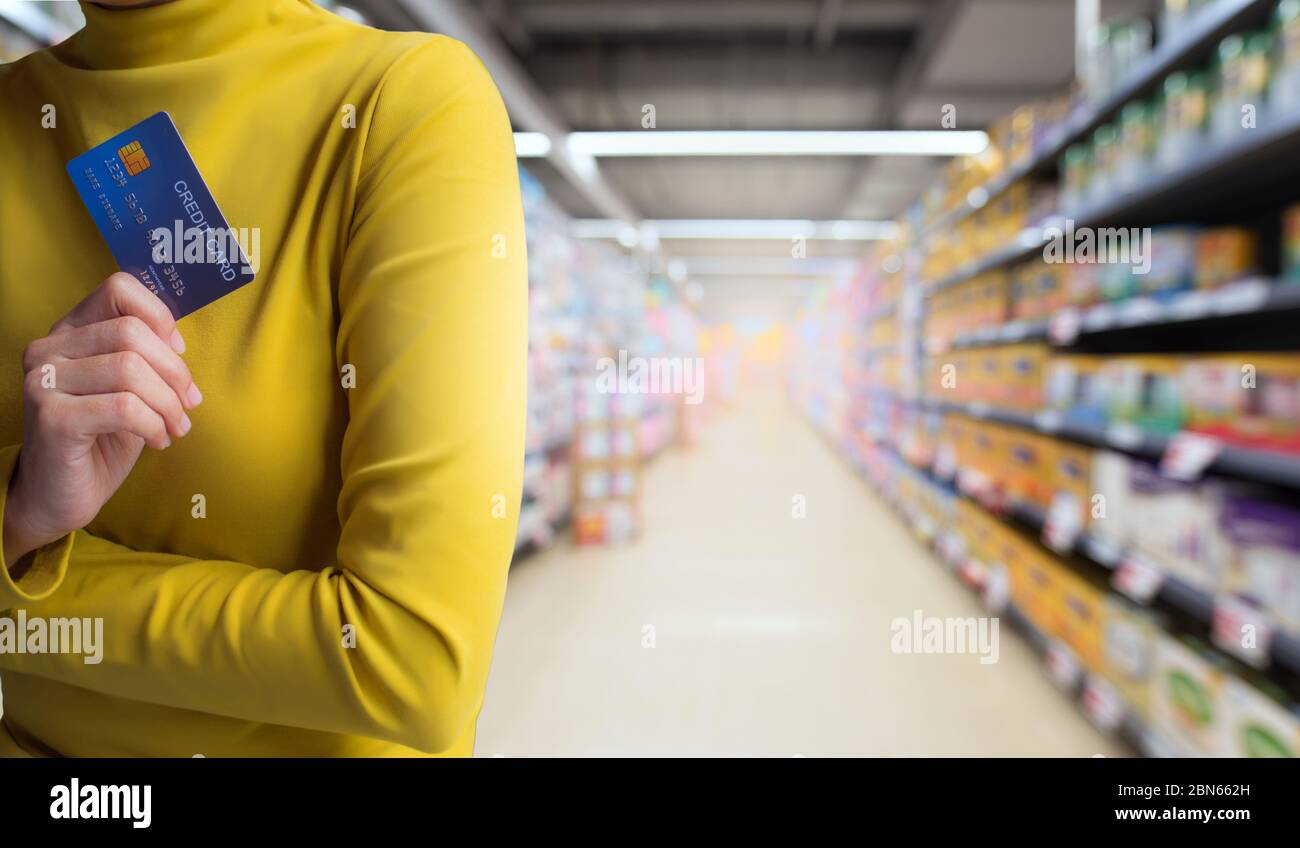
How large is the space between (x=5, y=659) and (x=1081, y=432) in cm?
296

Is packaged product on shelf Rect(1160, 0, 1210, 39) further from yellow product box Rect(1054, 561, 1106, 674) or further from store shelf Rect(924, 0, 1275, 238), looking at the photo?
yellow product box Rect(1054, 561, 1106, 674)

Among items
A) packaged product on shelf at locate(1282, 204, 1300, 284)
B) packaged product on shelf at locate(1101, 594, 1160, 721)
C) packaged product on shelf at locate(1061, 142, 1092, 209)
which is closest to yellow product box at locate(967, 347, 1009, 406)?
packaged product on shelf at locate(1061, 142, 1092, 209)

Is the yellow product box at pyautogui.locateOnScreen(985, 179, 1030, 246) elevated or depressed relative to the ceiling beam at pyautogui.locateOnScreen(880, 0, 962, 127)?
depressed

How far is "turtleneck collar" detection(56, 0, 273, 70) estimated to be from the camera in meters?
0.55

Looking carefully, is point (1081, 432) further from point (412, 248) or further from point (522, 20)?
point (522, 20)

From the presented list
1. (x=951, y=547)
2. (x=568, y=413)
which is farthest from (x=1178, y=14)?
(x=568, y=413)

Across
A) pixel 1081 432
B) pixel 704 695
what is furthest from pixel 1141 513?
pixel 704 695

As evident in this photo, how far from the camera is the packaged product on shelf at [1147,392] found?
6.73 feet

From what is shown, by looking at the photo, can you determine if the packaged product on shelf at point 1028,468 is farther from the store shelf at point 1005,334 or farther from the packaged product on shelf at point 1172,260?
the packaged product on shelf at point 1172,260

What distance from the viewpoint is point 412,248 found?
0.49 meters

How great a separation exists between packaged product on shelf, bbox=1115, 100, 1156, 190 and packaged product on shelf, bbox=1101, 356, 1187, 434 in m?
0.60

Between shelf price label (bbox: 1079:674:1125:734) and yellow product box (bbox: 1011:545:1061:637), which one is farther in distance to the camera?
yellow product box (bbox: 1011:545:1061:637)

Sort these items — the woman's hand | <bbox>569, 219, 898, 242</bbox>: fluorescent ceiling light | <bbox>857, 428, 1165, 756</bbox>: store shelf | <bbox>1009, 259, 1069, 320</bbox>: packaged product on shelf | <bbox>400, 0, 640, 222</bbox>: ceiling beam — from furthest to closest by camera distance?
<bbox>569, 219, 898, 242</bbox>: fluorescent ceiling light
<bbox>400, 0, 640, 222</bbox>: ceiling beam
<bbox>1009, 259, 1069, 320</bbox>: packaged product on shelf
<bbox>857, 428, 1165, 756</bbox>: store shelf
the woman's hand
